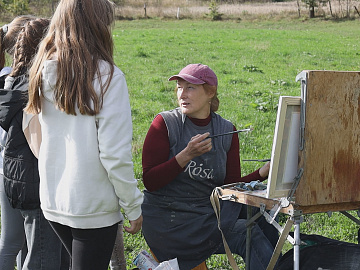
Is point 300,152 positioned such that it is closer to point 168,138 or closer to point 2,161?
point 168,138

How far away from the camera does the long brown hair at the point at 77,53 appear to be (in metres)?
2.46

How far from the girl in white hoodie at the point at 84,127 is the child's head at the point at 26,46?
0.44 meters

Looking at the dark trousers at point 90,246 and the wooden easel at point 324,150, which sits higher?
the wooden easel at point 324,150

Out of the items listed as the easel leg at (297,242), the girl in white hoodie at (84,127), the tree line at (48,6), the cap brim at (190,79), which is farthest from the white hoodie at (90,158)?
the tree line at (48,6)

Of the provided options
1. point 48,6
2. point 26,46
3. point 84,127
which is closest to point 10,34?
point 26,46

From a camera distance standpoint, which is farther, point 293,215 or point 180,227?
point 180,227

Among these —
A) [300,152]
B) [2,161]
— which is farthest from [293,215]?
[2,161]

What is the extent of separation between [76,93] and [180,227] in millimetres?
1208

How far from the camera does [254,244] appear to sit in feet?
10.6

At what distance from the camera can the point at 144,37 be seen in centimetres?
1816

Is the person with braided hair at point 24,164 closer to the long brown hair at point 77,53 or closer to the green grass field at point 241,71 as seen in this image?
the long brown hair at point 77,53

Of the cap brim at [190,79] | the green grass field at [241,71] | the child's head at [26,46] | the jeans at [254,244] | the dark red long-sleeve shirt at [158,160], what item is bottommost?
the green grass field at [241,71]

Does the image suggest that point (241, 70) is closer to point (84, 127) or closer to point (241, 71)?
point (241, 71)

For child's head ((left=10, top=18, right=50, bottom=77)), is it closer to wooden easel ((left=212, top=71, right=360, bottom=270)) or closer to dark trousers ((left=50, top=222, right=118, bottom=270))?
dark trousers ((left=50, top=222, right=118, bottom=270))
